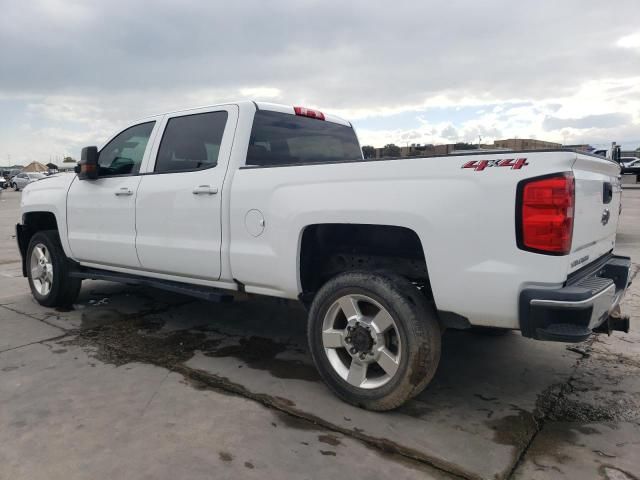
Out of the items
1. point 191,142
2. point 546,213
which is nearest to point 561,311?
point 546,213

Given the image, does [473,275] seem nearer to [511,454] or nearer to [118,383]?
[511,454]

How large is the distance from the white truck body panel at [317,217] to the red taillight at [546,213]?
4cm

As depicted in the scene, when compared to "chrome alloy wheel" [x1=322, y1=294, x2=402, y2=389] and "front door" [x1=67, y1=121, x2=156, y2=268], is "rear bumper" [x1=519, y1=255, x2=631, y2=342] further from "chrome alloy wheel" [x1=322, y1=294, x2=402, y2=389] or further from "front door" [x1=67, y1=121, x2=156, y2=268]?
"front door" [x1=67, y1=121, x2=156, y2=268]

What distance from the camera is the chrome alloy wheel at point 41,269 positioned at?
18.3 feet

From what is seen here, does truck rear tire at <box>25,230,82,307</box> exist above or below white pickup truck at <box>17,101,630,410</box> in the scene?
below

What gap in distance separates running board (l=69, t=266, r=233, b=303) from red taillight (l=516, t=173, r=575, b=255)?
2233 millimetres

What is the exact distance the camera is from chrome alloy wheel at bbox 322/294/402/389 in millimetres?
3043

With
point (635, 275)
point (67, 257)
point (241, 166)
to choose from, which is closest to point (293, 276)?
point (241, 166)

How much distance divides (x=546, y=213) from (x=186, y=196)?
2612 mm

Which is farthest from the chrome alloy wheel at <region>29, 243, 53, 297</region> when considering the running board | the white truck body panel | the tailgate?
the tailgate

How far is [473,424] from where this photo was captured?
2988 mm

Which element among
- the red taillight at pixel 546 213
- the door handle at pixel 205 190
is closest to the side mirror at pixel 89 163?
the door handle at pixel 205 190

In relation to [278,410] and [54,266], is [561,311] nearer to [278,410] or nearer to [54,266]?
[278,410]

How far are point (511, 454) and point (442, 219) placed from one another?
4.08ft
